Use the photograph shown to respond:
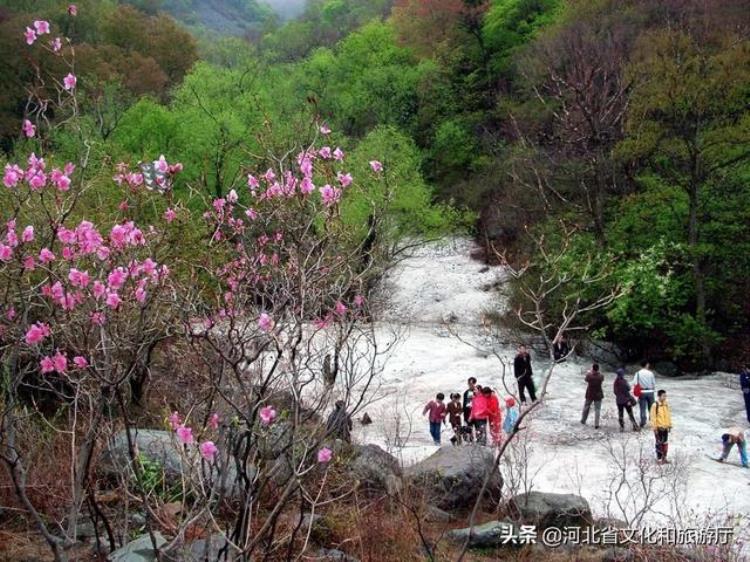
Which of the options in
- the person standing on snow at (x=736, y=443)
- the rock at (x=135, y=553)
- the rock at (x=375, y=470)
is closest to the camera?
the rock at (x=135, y=553)

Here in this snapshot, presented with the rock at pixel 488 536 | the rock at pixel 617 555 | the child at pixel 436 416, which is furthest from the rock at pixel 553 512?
the child at pixel 436 416

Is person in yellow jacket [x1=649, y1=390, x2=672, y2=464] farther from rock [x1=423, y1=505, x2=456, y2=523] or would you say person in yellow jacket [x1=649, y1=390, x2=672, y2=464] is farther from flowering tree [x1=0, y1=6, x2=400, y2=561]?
flowering tree [x1=0, y1=6, x2=400, y2=561]

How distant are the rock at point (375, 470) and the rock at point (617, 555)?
2.39m

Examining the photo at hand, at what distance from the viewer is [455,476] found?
32.2 ft

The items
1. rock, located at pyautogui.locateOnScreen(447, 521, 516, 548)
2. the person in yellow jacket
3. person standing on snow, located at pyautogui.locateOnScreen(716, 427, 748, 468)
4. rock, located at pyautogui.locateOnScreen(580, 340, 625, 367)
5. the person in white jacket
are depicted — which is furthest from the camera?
rock, located at pyautogui.locateOnScreen(580, 340, 625, 367)

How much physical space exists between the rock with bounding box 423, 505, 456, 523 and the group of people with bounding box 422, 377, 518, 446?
209 centimetres

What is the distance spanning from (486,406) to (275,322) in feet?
27.1

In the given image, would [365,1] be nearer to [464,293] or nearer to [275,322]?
[464,293]

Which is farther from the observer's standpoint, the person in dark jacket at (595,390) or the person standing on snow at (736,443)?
the person in dark jacket at (595,390)

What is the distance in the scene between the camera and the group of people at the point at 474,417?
1232 centimetres

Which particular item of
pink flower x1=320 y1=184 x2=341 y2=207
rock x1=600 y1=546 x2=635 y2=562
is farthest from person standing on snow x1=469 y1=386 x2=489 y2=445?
pink flower x1=320 y1=184 x2=341 y2=207

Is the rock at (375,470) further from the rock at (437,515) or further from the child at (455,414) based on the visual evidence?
the child at (455,414)

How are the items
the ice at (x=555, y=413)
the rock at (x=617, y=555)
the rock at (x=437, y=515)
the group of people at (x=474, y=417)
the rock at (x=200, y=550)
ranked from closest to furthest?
the rock at (x=200, y=550) → the rock at (x=617, y=555) → the rock at (x=437, y=515) → the ice at (x=555, y=413) → the group of people at (x=474, y=417)

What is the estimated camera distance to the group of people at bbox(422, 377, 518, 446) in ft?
40.4
